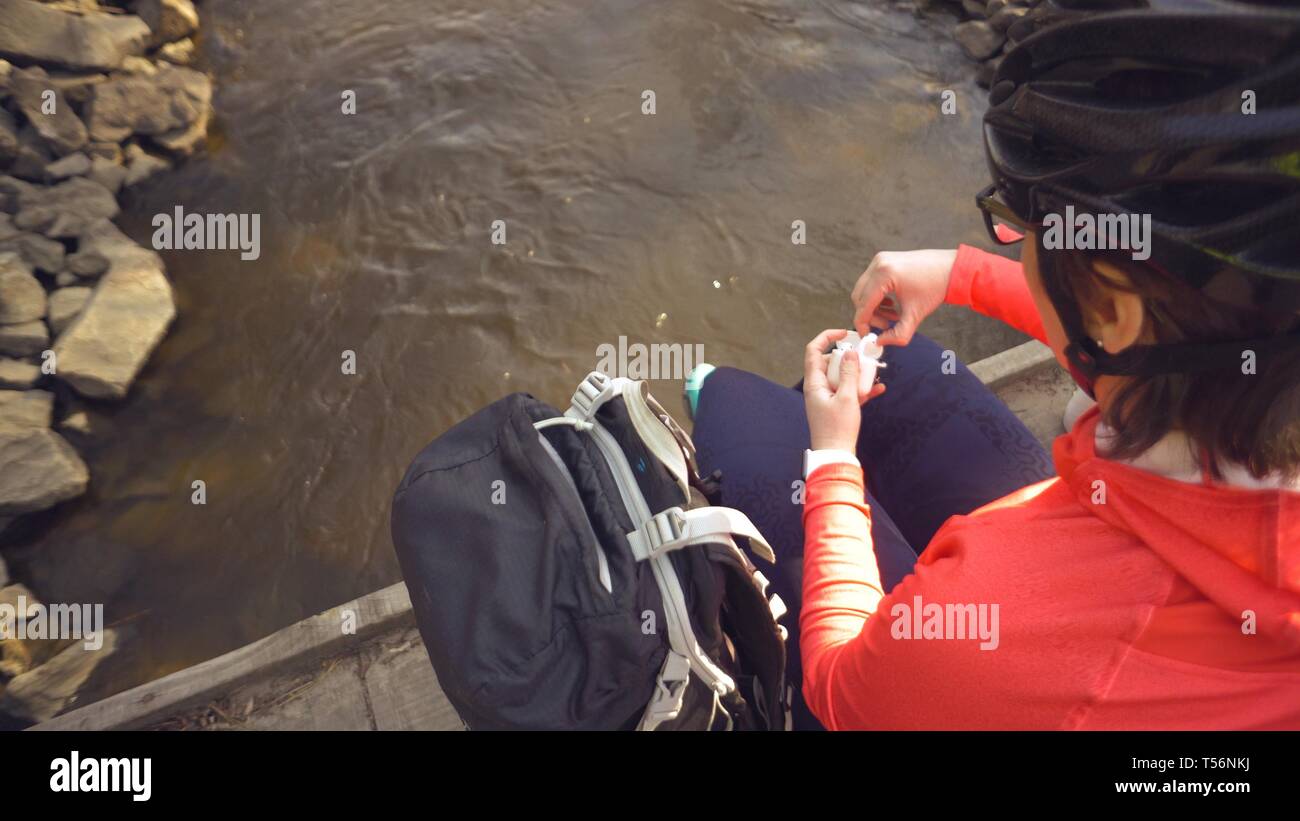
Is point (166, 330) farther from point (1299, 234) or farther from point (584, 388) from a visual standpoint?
point (1299, 234)

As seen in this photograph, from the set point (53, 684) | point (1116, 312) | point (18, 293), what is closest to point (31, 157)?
point (18, 293)

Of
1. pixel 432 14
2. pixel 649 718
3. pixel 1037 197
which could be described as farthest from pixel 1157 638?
pixel 432 14

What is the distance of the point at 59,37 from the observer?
466 centimetres

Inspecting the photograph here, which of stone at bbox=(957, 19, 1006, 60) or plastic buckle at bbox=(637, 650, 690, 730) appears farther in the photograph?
stone at bbox=(957, 19, 1006, 60)

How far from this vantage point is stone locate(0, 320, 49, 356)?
354 centimetres

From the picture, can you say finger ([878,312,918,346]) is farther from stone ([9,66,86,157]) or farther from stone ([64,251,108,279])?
stone ([9,66,86,157])

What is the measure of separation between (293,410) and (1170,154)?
3.45 metres

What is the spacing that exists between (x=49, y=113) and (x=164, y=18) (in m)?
1.17

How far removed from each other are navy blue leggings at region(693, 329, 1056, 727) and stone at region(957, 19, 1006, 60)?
3.91 m

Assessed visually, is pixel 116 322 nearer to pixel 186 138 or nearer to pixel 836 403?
pixel 186 138

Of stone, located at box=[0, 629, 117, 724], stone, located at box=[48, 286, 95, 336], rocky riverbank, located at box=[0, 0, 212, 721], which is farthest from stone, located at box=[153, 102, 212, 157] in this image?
stone, located at box=[0, 629, 117, 724]

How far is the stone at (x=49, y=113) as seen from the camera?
14.1 ft

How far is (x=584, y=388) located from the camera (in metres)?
1.65

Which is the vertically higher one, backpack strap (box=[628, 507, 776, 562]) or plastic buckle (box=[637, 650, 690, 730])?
backpack strap (box=[628, 507, 776, 562])
